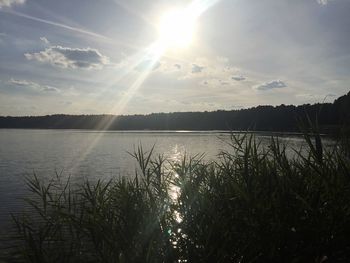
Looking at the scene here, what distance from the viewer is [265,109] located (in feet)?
524

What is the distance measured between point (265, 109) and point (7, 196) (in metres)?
144

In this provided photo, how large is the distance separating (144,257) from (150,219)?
119 cm

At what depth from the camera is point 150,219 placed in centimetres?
684

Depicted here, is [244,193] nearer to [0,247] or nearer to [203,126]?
[0,247]

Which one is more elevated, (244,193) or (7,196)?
(244,193)

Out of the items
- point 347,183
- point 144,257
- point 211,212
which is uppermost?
point 347,183

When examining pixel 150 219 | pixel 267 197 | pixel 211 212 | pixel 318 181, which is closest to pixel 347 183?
pixel 318 181

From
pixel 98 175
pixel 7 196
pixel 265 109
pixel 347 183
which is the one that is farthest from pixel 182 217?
pixel 265 109

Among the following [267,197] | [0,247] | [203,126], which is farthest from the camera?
[203,126]

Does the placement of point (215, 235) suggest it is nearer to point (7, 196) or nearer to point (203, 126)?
point (7, 196)

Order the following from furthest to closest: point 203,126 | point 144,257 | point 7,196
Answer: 1. point 203,126
2. point 7,196
3. point 144,257

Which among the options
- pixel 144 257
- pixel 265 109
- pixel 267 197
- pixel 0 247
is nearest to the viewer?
pixel 144 257

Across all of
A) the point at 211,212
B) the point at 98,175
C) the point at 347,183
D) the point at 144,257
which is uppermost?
the point at 347,183

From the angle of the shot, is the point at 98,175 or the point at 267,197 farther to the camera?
the point at 98,175
